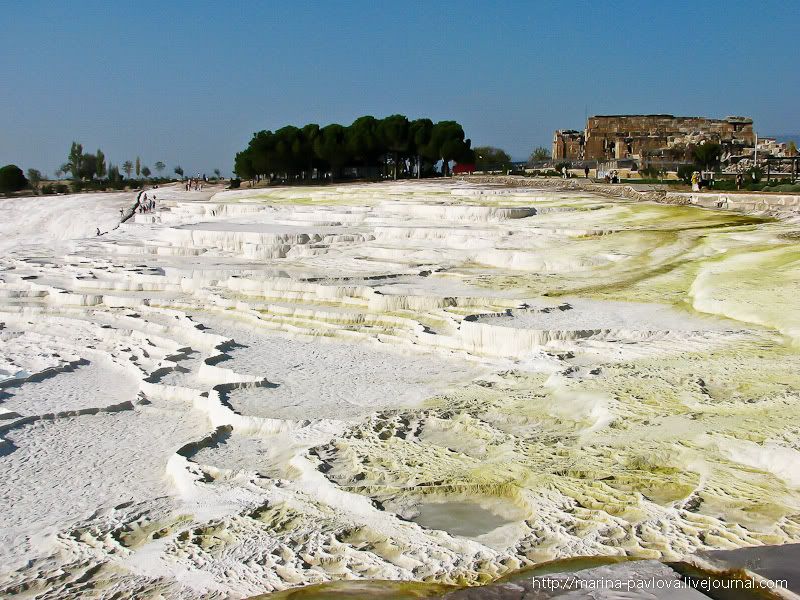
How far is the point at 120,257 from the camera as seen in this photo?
60.1 feet

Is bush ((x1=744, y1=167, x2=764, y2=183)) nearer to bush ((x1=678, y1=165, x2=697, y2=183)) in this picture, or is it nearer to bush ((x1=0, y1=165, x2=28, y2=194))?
bush ((x1=678, y1=165, x2=697, y2=183))

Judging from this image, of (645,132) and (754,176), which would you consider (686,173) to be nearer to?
(754,176)

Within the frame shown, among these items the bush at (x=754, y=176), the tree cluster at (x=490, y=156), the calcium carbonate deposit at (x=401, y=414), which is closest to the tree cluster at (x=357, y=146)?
the tree cluster at (x=490, y=156)

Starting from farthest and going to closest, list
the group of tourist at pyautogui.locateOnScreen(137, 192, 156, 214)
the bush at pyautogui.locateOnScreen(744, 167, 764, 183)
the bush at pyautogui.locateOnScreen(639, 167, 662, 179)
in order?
1. the group of tourist at pyautogui.locateOnScreen(137, 192, 156, 214)
2. the bush at pyautogui.locateOnScreen(639, 167, 662, 179)
3. the bush at pyautogui.locateOnScreen(744, 167, 764, 183)

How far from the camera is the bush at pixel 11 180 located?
49.2 meters

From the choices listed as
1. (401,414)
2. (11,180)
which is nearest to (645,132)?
(11,180)

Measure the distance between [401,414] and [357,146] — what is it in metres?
38.9

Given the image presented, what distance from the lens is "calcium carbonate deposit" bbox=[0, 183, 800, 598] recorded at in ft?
16.0

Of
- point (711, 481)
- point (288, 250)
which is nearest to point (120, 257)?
point (288, 250)

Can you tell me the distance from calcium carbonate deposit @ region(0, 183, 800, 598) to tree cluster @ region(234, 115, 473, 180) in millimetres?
30340

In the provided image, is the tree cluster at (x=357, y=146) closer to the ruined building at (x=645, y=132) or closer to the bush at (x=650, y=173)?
the ruined building at (x=645, y=132)

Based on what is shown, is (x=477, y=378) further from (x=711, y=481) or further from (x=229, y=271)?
(x=229, y=271)

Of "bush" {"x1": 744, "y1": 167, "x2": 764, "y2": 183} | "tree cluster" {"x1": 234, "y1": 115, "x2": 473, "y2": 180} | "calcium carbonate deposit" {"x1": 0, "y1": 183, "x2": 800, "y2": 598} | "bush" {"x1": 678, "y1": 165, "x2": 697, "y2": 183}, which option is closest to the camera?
"calcium carbonate deposit" {"x1": 0, "y1": 183, "x2": 800, "y2": 598}

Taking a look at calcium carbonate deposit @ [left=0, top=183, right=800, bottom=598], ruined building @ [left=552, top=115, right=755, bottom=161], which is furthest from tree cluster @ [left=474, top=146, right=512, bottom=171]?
calcium carbonate deposit @ [left=0, top=183, right=800, bottom=598]
